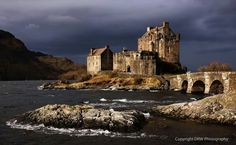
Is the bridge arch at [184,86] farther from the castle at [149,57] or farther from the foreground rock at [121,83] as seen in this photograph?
the castle at [149,57]

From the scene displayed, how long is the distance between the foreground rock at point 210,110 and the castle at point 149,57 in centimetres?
7106

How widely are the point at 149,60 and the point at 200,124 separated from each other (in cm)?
7779

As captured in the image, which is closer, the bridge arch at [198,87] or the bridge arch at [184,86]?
the bridge arch at [198,87]

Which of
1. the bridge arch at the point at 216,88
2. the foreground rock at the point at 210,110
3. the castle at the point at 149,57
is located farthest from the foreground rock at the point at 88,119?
the castle at the point at 149,57

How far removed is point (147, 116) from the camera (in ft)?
163

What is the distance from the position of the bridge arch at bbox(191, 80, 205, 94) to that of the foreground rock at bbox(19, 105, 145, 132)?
2292 inches

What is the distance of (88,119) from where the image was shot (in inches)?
1650

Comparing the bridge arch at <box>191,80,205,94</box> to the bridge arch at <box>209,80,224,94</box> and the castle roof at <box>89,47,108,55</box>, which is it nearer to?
the bridge arch at <box>209,80,224,94</box>

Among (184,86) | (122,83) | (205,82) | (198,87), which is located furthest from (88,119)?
(122,83)

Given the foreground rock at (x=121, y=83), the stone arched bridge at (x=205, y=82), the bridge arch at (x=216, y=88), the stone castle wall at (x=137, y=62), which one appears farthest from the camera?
the stone castle wall at (x=137, y=62)

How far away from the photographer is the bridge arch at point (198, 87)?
10169 cm

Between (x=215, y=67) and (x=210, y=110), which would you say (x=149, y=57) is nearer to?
(x=215, y=67)

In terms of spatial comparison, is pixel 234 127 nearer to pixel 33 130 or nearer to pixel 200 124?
pixel 200 124

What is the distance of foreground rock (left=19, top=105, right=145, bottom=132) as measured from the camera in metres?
40.9
